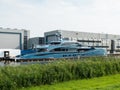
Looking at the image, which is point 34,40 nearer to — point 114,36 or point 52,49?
point 114,36

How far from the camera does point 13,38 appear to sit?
328 ft

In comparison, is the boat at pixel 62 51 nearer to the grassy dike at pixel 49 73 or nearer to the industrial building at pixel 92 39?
the grassy dike at pixel 49 73

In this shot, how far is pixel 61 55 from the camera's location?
4100 centimetres

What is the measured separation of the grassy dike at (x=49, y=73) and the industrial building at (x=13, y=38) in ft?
270

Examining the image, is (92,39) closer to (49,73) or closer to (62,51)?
(62,51)

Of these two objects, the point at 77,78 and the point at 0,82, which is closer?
the point at 0,82

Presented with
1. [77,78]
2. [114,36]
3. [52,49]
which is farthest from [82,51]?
[114,36]

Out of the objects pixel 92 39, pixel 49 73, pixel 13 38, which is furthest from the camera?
pixel 13 38

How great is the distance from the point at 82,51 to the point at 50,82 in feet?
96.2

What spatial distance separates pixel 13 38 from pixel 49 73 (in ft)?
287

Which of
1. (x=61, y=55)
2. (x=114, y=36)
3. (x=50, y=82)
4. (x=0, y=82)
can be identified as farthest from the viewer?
(x=114, y=36)

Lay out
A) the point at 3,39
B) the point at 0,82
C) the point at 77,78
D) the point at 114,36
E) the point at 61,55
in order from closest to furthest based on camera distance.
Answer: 1. the point at 0,82
2. the point at 77,78
3. the point at 61,55
4. the point at 3,39
5. the point at 114,36

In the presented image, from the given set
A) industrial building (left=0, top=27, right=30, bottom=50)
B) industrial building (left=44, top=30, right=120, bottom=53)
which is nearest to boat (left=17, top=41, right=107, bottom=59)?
industrial building (left=44, top=30, right=120, bottom=53)

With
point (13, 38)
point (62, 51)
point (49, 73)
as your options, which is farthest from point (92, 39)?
point (49, 73)
